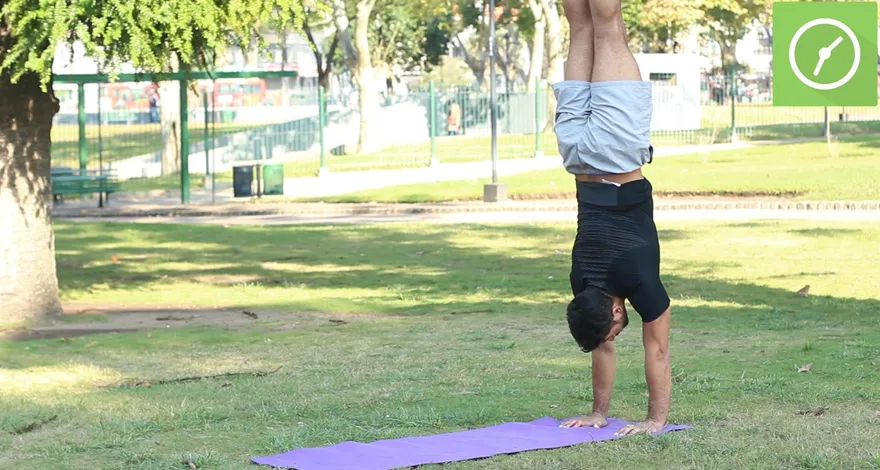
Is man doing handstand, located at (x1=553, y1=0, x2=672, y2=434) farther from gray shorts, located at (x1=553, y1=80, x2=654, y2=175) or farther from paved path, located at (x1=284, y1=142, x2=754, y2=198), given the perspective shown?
paved path, located at (x1=284, y1=142, x2=754, y2=198)

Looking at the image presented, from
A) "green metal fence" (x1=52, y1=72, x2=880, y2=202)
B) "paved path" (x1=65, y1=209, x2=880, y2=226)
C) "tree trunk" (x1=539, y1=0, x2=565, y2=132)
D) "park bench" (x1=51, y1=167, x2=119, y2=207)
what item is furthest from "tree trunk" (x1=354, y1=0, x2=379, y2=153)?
"paved path" (x1=65, y1=209, x2=880, y2=226)

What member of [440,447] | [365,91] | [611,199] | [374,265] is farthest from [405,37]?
[440,447]

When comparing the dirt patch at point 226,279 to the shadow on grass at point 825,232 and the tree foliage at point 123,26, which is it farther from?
the shadow on grass at point 825,232

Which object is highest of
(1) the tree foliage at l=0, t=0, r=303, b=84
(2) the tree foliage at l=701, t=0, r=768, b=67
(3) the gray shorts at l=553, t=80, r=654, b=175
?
(2) the tree foliage at l=701, t=0, r=768, b=67

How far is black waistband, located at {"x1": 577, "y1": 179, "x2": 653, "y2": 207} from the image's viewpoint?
6961mm

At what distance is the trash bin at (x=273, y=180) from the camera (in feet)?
102

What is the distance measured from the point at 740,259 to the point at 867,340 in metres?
7.01

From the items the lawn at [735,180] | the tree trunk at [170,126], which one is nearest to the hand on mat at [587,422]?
the lawn at [735,180]

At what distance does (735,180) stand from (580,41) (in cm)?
2208

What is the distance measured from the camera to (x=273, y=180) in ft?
102

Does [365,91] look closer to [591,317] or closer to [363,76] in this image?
[363,76]

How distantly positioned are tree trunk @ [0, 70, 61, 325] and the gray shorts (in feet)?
24.2

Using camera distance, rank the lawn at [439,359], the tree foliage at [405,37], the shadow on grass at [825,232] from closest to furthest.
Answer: the lawn at [439,359]
the shadow on grass at [825,232]
the tree foliage at [405,37]

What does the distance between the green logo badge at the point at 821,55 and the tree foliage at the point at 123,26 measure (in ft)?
25.6
